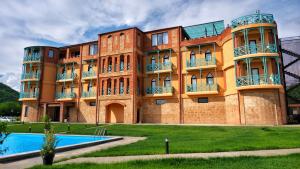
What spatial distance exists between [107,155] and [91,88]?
25613 mm

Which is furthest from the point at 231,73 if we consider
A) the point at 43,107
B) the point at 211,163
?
the point at 43,107

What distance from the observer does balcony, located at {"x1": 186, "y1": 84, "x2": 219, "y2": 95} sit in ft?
83.1

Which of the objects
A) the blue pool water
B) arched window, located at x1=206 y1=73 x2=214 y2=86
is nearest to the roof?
arched window, located at x1=206 y1=73 x2=214 y2=86

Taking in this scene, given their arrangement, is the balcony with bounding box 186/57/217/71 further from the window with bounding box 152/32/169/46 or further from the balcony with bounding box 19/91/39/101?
the balcony with bounding box 19/91/39/101

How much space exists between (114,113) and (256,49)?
19964 millimetres

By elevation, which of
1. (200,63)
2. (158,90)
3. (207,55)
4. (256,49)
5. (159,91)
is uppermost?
(207,55)

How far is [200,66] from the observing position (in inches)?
1047

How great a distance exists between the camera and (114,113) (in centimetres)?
3038

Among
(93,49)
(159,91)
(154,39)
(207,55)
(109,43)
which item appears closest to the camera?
(207,55)

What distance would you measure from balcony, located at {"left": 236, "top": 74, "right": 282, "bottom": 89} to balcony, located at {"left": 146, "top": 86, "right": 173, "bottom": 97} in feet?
28.7

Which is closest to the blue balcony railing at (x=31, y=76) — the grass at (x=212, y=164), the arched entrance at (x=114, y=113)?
the arched entrance at (x=114, y=113)

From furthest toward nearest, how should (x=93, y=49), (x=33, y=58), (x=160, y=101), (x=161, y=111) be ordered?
(x=33, y=58) < (x=93, y=49) < (x=160, y=101) < (x=161, y=111)

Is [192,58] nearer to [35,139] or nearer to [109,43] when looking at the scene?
[109,43]

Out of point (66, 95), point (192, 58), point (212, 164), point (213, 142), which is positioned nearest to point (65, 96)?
point (66, 95)
